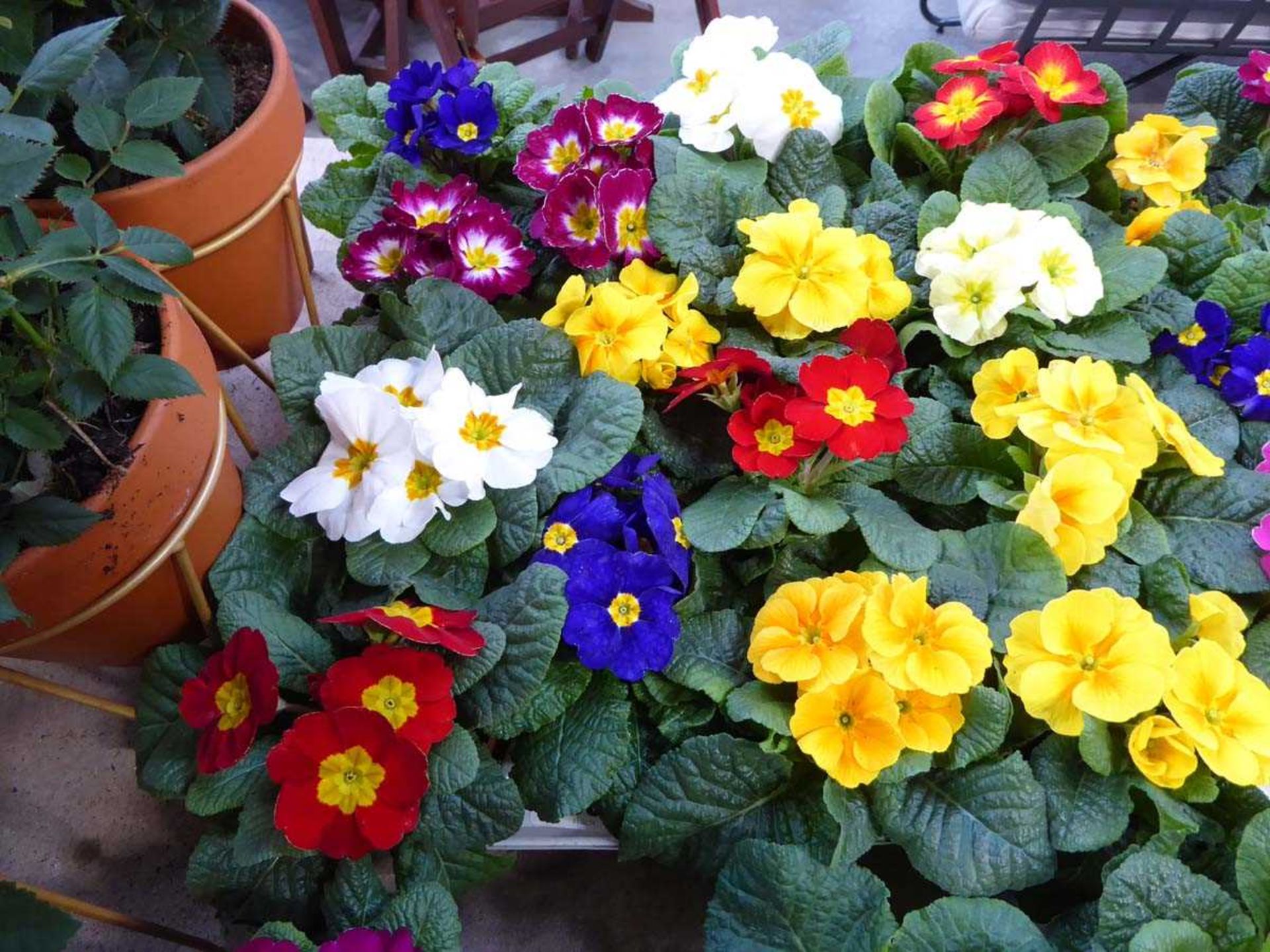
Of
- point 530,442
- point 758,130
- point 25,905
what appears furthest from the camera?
point 758,130

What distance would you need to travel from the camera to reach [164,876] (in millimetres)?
1362

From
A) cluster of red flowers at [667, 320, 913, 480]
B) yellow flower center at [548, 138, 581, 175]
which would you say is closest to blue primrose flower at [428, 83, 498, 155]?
yellow flower center at [548, 138, 581, 175]

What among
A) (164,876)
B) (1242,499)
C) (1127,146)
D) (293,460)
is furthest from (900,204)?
(164,876)

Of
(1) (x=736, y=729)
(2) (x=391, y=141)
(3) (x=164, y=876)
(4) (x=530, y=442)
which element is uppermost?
(2) (x=391, y=141)

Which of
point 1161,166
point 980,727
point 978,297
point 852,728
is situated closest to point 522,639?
point 852,728

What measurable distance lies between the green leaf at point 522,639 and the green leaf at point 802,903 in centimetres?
26

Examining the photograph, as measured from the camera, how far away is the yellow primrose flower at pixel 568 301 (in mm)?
1140

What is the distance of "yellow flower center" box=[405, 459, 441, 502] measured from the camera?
1028 millimetres

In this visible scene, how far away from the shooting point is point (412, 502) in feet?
3.35

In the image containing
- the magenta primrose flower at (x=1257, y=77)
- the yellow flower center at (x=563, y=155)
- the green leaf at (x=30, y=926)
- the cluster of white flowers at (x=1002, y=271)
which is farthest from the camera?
the magenta primrose flower at (x=1257, y=77)

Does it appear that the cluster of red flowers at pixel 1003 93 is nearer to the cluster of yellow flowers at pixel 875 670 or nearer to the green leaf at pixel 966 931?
the cluster of yellow flowers at pixel 875 670

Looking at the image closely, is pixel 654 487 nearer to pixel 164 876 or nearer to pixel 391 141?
pixel 391 141

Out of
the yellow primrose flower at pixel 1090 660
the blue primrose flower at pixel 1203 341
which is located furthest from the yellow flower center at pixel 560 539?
the blue primrose flower at pixel 1203 341

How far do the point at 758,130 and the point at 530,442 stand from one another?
0.55 meters
